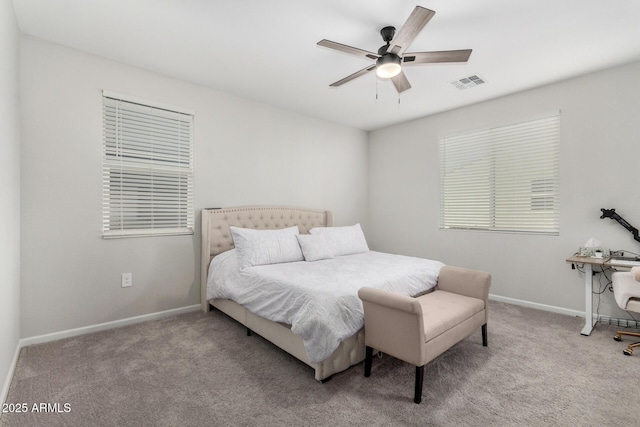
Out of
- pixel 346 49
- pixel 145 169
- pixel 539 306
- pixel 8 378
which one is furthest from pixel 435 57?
pixel 8 378

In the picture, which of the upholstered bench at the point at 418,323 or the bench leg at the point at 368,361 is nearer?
the upholstered bench at the point at 418,323

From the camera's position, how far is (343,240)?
3.77 metres

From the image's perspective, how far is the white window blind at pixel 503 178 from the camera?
140 inches

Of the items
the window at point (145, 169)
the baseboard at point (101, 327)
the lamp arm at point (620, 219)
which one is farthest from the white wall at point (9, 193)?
the lamp arm at point (620, 219)

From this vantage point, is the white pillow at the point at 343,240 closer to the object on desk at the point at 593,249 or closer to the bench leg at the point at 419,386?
the bench leg at the point at 419,386

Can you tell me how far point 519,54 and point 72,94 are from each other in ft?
13.8

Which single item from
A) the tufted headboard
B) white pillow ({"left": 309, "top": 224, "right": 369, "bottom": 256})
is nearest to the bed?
the tufted headboard

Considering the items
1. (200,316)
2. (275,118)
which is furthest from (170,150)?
(200,316)

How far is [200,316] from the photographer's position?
11.0 feet

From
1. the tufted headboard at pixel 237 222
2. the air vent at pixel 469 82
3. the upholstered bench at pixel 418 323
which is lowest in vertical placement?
the upholstered bench at pixel 418 323

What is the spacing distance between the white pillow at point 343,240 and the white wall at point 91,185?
3.32 ft

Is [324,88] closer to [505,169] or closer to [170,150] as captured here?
[170,150]

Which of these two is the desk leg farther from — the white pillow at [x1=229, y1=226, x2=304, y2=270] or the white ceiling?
the white pillow at [x1=229, y1=226, x2=304, y2=270]

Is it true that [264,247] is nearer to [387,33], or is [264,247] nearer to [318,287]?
[318,287]
